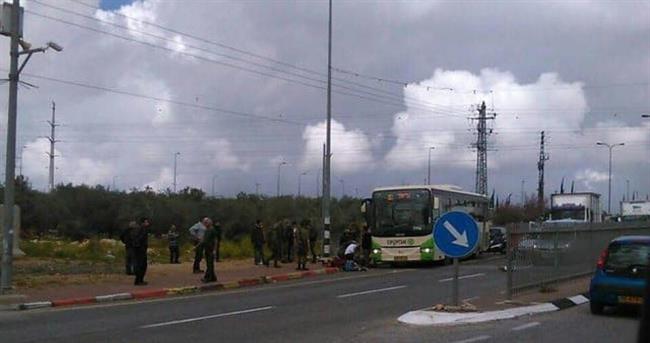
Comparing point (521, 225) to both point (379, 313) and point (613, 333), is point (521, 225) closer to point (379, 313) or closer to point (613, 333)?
point (379, 313)

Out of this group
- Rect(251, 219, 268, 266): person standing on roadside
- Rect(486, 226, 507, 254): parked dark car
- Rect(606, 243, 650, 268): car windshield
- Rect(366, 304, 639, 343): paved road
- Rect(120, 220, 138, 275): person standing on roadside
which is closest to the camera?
Rect(366, 304, 639, 343): paved road

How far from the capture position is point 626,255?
15242 mm

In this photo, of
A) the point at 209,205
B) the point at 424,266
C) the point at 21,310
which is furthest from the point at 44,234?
the point at 21,310

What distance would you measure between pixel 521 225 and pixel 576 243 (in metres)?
5.01

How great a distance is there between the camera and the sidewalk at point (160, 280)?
67.3 feet

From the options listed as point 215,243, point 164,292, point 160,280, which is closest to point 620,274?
point 164,292

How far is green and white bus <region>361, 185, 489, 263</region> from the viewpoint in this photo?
32781 mm

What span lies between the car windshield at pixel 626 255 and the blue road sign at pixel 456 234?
2.64 metres

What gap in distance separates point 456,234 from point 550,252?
6239 mm

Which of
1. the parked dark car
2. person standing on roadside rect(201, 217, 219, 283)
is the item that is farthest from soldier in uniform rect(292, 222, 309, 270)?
the parked dark car

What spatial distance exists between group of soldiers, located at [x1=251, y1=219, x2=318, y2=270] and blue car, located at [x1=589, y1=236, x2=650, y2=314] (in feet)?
51.1

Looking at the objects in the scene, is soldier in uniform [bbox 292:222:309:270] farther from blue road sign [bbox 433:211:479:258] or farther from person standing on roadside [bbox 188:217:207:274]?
blue road sign [bbox 433:211:479:258]

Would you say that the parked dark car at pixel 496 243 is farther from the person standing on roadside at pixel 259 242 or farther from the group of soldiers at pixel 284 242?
the person standing on roadside at pixel 259 242

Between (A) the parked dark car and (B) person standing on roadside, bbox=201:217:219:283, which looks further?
(A) the parked dark car
